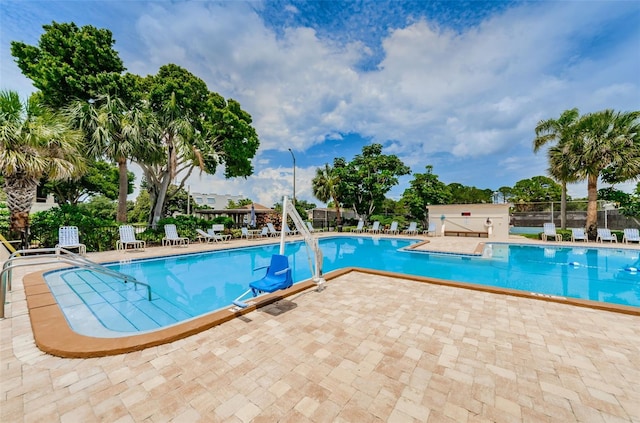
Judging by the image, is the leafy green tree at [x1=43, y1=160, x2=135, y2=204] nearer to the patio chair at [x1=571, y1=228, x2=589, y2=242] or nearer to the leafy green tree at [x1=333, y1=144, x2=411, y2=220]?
the leafy green tree at [x1=333, y1=144, x2=411, y2=220]

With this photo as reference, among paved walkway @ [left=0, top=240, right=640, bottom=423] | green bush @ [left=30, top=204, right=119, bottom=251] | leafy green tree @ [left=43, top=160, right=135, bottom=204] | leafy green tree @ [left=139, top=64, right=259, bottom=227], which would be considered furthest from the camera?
leafy green tree @ [left=43, top=160, right=135, bottom=204]

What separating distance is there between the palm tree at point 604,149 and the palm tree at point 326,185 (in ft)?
51.7

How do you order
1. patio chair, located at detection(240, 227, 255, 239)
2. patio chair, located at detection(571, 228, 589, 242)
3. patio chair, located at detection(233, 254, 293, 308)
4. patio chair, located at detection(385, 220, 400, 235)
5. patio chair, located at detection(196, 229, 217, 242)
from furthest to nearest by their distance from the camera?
1. patio chair, located at detection(385, 220, 400, 235)
2. patio chair, located at detection(240, 227, 255, 239)
3. patio chair, located at detection(571, 228, 589, 242)
4. patio chair, located at detection(196, 229, 217, 242)
5. patio chair, located at detection(233, 254, 293, 308)

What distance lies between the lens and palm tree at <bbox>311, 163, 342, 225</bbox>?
22.6 m

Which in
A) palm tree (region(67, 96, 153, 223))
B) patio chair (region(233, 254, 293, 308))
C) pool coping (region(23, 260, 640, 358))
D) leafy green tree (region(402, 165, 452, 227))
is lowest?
pool coping (region(23, 260, 640, 358))

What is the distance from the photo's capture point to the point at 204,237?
14.9m

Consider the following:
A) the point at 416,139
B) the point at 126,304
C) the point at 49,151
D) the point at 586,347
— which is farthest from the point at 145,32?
the point at 416,139

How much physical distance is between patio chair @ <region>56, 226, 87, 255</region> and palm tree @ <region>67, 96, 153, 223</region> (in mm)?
3587

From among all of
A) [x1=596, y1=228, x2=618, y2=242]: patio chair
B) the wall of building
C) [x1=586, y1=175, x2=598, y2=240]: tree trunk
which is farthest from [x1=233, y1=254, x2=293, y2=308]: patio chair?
the wall of building

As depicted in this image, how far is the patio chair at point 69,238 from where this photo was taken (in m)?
9.02

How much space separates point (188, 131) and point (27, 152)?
6147 mm

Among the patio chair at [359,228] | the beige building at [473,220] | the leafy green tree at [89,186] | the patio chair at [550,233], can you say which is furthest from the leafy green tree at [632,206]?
the leafy green tree at [89,186]

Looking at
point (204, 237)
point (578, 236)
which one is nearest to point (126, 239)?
point (204, 237)

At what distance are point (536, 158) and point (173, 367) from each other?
2177cm
